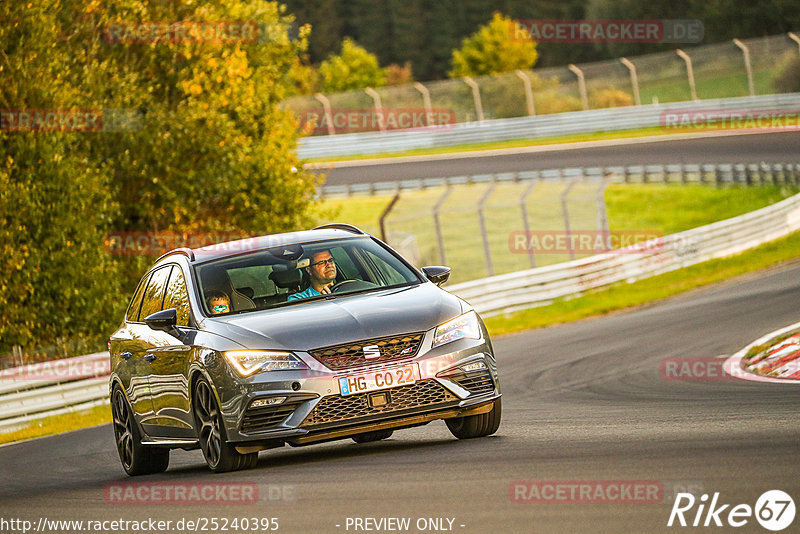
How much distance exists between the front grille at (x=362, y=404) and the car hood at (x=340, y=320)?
0.35 metres

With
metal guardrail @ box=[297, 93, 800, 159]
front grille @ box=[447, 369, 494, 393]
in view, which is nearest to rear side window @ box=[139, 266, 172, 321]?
front grille @ box=[447, 369, 494, 393]

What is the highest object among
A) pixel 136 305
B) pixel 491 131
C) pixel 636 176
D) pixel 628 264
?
pixel 136 305

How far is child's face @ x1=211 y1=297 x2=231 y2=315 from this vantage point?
28.8ft

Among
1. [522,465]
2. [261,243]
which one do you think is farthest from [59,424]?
[522,465]

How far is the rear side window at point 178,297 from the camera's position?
9.01m

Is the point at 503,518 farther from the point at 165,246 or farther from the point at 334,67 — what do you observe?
the point at 334,67

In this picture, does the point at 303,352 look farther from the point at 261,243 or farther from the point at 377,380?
the point at 261,243

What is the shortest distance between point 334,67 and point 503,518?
79.0 meters

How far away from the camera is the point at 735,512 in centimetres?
531

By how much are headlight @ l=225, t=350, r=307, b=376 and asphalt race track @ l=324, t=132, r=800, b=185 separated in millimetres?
33316

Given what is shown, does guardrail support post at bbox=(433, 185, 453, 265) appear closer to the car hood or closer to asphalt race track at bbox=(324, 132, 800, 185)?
the car hood

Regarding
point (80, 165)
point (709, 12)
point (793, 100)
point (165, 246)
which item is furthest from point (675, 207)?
point (709, 12)

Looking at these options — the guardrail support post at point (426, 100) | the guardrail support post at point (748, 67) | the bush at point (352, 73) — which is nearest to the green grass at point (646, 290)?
the guardrail support post at point (748, 67)

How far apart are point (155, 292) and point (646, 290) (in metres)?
17.6
